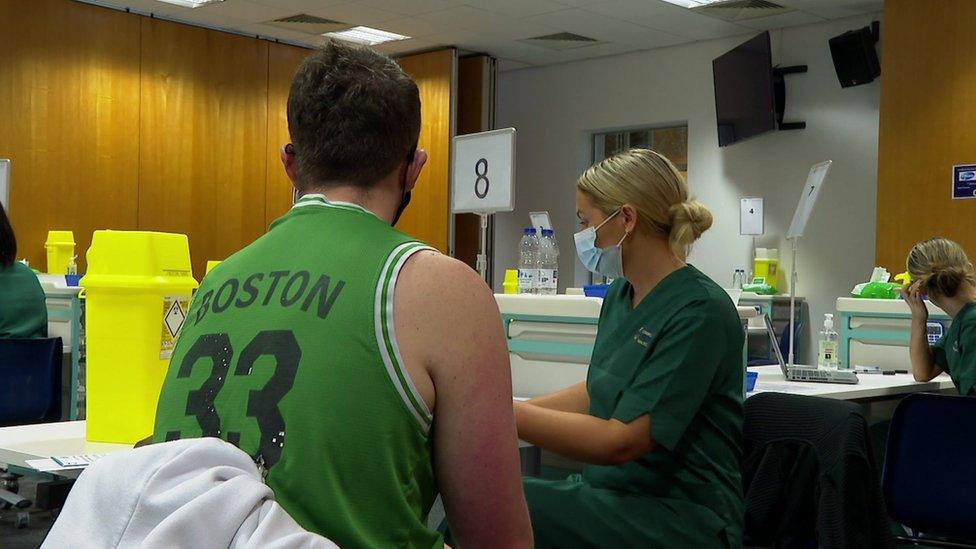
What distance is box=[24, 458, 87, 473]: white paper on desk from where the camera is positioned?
1.50 metres

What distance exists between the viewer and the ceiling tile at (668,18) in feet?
26.6

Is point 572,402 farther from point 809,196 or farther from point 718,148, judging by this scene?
point 718,148

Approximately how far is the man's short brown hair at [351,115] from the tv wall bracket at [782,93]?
25.8 ft

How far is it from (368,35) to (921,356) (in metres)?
6.82

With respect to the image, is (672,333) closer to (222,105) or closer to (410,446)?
(410,446)

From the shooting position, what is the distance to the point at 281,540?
86 cm

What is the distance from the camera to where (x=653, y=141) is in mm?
9930

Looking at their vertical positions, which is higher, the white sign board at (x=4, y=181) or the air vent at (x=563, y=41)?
the air vent at (x=563, y=41)

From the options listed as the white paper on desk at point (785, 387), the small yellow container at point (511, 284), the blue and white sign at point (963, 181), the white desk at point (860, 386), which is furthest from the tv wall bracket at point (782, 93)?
the small yellow container at point (511, 284)

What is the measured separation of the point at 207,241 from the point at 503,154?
22.0 feet

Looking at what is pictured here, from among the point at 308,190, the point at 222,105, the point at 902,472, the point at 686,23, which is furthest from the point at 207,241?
the point at 308,190

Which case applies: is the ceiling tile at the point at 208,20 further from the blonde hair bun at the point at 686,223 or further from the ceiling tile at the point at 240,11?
the blonde hair bun at the point at 686,223

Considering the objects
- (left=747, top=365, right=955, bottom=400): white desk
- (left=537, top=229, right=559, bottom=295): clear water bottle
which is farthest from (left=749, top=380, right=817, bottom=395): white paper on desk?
(left=537, top=229, right=559, bottom=295): clear water bottle

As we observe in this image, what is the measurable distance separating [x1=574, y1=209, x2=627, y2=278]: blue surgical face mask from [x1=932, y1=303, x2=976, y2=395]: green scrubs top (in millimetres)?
1674
